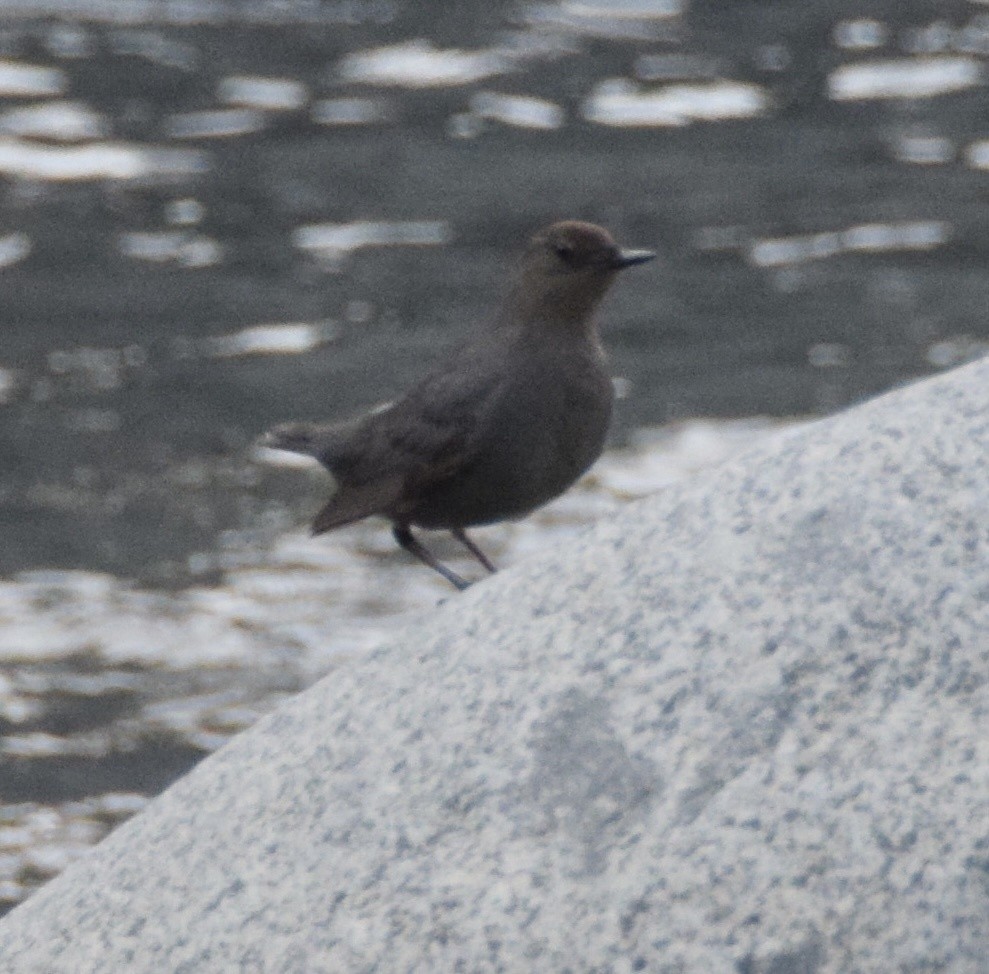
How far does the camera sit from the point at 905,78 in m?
10.9

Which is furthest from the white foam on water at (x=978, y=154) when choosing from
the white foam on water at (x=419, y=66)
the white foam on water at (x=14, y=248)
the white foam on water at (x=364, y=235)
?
the white foam on water at (x=14, y=248)

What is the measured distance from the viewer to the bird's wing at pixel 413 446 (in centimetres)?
476

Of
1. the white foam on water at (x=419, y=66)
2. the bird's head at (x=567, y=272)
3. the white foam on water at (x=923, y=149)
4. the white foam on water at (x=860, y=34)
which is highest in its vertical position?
the bird's head at (x=567, y=272)

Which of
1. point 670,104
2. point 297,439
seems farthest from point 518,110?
point 297,439

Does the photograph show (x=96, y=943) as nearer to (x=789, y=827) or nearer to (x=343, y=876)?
(x=343, y=876)

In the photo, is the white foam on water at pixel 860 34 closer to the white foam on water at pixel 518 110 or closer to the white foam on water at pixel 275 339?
the white foam on water at pixel 518 110

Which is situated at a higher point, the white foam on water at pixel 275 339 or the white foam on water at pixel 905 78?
the white foam on water at pixel 275 339

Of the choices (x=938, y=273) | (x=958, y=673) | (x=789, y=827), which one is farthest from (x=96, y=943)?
(x=938, y=273)

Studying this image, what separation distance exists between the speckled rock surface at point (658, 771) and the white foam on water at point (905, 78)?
24.5ft

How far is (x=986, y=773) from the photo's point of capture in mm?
2994

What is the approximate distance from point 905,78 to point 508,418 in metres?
6.68

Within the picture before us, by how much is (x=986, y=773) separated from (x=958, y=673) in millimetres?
161

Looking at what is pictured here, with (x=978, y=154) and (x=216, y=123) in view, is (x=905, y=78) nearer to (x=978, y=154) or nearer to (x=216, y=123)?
(x=978, y=154)

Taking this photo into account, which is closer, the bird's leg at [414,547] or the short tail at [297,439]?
the bird's leg at [414,547]
